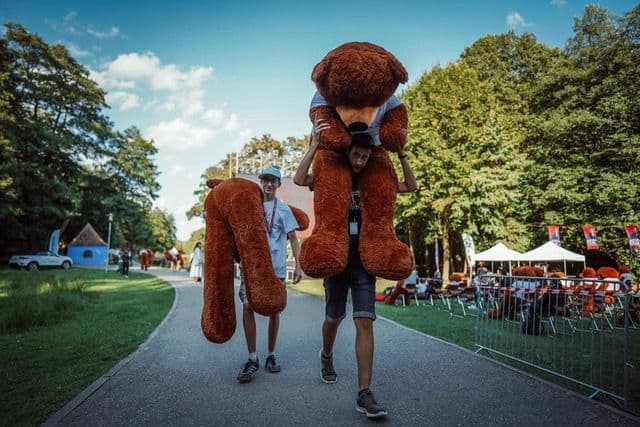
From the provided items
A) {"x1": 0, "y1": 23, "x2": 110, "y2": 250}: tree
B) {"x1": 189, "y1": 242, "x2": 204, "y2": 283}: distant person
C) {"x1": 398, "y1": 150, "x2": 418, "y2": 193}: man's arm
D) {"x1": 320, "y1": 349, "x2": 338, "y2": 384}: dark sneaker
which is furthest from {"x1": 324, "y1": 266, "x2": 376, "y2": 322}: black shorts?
{"x1": 0, "y1": 23, "x2": 110, "y2": 250}: tree

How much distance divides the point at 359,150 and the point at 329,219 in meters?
0.60

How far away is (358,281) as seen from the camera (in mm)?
3545

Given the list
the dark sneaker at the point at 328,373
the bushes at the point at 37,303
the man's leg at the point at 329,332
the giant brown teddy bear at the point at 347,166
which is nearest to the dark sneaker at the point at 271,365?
the dark sneaker at the point at 328,373

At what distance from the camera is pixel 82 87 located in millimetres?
36938

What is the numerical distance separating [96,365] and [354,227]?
3.52m

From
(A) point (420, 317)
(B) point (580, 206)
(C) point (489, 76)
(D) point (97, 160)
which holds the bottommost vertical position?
(A) point (420, 317)

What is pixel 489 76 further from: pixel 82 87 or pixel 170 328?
pixel 82 87

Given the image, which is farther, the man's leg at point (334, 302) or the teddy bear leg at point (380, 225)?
the man's leg at point (334, 302)

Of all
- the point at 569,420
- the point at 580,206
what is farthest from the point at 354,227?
the point at 580,206

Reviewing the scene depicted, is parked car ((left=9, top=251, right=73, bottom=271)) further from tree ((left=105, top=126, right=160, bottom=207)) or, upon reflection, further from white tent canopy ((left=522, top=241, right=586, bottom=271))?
white tent canopy ((left=522, top=241, right=586, bottom=271))

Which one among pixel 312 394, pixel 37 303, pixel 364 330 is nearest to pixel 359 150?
pixel 364 330

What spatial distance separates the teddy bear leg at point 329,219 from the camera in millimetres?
3191

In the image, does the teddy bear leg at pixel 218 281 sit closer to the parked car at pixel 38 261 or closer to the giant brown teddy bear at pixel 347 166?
the giant brown teddy bear at pixel 347 166

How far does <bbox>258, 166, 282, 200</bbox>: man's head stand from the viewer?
443cm
